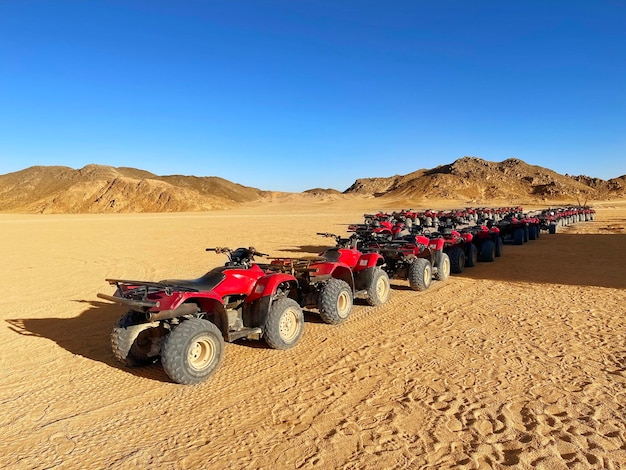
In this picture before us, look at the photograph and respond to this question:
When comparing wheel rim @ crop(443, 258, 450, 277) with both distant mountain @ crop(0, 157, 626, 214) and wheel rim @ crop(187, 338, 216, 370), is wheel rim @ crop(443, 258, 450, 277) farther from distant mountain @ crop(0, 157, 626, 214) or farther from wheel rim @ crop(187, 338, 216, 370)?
distant mountain @ crop(0, 157, 626, 214)

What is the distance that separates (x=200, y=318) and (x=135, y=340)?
81 cm

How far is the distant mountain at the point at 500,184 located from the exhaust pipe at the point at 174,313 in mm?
77591

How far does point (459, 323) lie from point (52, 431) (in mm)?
4935

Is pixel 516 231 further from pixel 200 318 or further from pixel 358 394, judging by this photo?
pixel 200 318

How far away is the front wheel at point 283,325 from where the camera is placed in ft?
16.3

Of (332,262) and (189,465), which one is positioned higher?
(332,262)

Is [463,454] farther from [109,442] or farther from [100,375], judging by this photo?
[100,375]

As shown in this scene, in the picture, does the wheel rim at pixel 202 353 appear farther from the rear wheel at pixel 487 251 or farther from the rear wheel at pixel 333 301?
the rear wheel at pixel 487 251

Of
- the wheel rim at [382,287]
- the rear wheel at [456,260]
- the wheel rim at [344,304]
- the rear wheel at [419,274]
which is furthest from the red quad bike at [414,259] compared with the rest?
the wheel rim at [344,304]

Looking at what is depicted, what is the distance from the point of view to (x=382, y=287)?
7.30 meters

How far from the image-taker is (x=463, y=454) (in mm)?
3020

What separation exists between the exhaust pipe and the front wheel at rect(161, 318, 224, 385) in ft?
0.38

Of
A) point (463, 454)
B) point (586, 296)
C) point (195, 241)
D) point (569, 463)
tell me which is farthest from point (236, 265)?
point (195, 241)

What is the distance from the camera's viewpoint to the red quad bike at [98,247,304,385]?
4.07m
